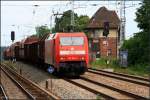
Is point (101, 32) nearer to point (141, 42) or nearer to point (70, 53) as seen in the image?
point (141, 42)

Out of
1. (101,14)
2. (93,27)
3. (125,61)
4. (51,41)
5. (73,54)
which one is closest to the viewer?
(73,54)

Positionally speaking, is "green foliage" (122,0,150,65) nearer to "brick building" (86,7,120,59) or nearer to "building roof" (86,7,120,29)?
"brick building" (86,7,120,59)

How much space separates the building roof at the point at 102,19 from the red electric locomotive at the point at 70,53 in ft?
223

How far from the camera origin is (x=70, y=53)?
32000mm

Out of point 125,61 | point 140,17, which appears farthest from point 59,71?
point 140,17

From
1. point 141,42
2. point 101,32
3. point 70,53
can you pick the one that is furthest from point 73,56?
point 101,32

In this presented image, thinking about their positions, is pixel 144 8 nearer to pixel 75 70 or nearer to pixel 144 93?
pixel 75 70

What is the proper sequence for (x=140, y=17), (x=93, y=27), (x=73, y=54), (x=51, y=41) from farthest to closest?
(x=93, y=27)
(x=140, y=17)
(x=51, y=41)
(x=73, y=54)

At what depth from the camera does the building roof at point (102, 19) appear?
102 meters

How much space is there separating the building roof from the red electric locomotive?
223 ft

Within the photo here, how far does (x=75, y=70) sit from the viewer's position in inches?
1271

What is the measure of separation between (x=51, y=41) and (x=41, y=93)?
448 inches

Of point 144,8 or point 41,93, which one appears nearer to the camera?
point 41,93

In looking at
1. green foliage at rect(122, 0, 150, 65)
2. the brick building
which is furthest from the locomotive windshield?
the brick building
